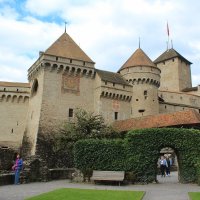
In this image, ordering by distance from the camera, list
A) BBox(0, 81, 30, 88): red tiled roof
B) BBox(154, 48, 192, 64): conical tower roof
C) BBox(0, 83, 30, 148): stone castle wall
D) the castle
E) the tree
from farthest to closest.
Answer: BBox(154, 48, 192, 64): conical tower roof < BBox(0, 81, 30, 88): red tiled roof < BBox(0, 83, 30, 148): stone castle wall < the castle < the tree

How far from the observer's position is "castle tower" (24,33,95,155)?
107ft

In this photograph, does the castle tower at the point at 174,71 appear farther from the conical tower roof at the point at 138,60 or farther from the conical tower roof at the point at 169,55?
the conical tower roof at the point at 138,60

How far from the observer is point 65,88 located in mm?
34281

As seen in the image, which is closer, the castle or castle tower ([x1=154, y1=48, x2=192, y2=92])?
the castle

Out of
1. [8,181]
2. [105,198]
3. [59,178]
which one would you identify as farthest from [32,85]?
[105,198]

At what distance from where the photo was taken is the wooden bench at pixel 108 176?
16.3 meters

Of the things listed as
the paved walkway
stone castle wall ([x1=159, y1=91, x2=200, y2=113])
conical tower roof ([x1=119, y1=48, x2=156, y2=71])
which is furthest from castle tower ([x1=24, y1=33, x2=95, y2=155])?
the paved walkway

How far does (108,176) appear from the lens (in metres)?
16.7

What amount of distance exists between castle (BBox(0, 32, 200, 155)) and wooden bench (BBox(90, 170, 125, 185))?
15432mm

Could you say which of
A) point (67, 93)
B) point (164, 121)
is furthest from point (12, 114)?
point (164, 121)

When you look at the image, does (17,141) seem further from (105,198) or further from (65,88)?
(105,198)

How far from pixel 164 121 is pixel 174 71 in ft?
109

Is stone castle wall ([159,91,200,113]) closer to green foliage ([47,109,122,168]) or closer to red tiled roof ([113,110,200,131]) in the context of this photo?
red tiled roof ([113,110,200,131])

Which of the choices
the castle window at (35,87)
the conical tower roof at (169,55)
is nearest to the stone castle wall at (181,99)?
the conical tower roof at (169,55)
